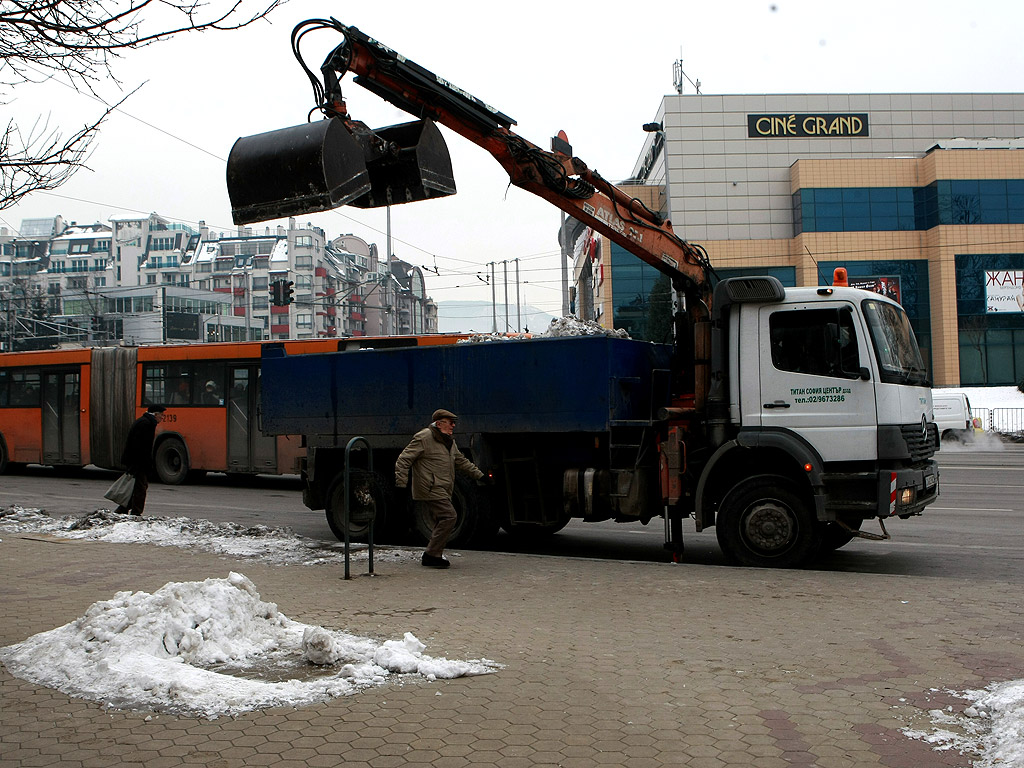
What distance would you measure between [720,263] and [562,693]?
168 ft

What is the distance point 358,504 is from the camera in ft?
38.5

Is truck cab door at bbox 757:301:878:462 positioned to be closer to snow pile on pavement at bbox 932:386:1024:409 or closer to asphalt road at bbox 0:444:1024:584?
asphalt road at bbox 0:444:1024:584

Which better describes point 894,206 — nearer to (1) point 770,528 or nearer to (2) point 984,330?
(2) point 984,330

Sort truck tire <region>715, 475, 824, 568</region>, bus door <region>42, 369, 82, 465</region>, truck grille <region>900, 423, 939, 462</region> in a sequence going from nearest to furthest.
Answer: truck grille <region>900, 423, 939, 462</region> < truck tire <region>715, 475, 824, 568</region> < bus door <region>42, 369, 82, 465</region>

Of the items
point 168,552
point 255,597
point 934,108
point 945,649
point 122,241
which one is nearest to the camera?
point 945,649

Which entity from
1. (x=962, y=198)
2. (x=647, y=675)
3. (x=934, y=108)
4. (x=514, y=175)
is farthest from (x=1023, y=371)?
(x=647, y=675)

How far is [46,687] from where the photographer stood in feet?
18.0

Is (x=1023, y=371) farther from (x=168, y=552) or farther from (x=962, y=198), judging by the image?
(x=168, y=552)

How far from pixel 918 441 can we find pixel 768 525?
167cm

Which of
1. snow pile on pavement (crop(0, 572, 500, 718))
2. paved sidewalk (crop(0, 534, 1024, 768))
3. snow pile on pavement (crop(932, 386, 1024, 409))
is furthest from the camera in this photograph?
snow pile on pavement (crop(932, 386, 1024, 409))

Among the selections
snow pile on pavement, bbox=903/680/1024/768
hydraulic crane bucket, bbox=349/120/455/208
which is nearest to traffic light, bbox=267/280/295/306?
hydraulic crane bucket, bbox=349/120/455/208

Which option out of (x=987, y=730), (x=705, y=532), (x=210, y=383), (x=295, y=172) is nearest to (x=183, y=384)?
(x=210, y=383)

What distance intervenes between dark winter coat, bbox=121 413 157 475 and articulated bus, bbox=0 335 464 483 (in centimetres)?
438

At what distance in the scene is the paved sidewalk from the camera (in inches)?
177
